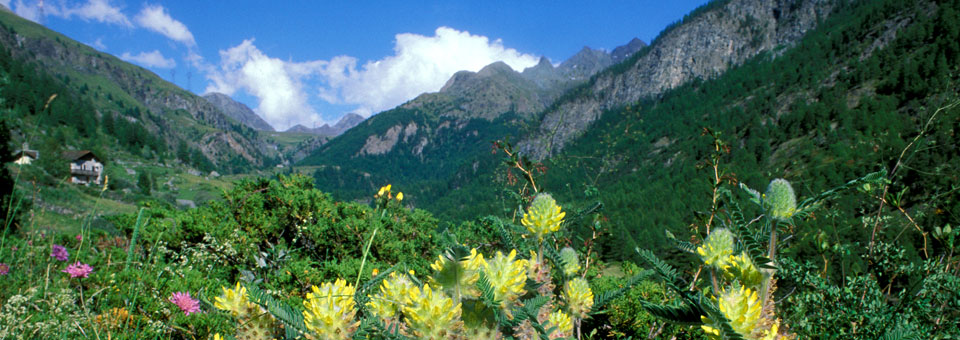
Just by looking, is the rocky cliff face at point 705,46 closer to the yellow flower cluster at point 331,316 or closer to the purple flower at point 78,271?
the purple flower at point 78,271

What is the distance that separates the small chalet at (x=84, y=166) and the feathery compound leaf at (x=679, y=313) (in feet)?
246

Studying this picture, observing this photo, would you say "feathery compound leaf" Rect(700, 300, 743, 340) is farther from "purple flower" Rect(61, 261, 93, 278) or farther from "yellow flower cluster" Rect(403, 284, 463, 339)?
"purple flower" Rect(61, 261, 93, 278)

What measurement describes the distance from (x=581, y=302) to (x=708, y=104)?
381 ft

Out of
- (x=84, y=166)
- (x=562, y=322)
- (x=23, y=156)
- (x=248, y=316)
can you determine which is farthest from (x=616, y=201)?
(x=84, y=166)

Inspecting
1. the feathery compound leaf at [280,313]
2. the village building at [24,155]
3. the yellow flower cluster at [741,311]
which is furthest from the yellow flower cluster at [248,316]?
the village building at [24,155]

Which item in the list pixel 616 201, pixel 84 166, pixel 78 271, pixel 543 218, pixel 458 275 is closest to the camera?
pixel 458 275

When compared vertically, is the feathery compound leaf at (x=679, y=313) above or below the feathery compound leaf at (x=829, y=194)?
below

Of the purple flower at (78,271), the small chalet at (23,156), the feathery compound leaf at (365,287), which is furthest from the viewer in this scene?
the small chalet at (23,156)

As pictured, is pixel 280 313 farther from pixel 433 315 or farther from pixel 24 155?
pixel 24 155

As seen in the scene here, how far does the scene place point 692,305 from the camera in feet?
2.64

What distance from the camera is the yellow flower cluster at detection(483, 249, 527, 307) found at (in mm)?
959

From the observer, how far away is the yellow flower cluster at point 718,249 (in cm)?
108

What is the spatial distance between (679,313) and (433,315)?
Answer: 54 cm

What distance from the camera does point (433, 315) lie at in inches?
35.8
